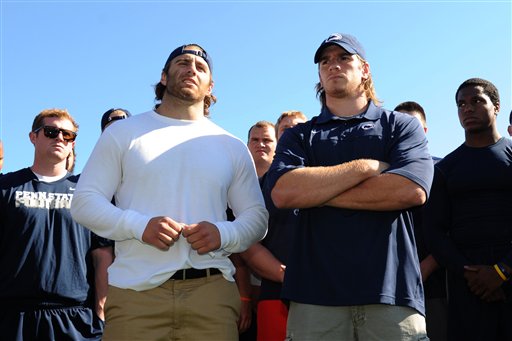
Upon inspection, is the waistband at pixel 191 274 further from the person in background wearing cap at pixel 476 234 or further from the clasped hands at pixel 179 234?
the person in background wearing cap at pixel 476 234

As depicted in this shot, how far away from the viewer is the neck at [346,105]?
13.5ft

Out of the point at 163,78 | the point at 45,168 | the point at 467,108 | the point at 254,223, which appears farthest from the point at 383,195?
the point at 45,168

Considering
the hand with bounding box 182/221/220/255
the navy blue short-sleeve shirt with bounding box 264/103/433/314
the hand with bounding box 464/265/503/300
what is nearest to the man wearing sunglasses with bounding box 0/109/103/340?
the hand with bounding box 182/221/220/255

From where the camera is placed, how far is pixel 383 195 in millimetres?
3613

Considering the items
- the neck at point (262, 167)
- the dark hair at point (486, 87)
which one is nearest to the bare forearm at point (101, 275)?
the neck at point (262, 167)

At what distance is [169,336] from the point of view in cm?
364

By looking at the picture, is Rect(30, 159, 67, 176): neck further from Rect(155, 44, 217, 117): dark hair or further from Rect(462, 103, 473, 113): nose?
Rect(462, 103, 473, 113): nose

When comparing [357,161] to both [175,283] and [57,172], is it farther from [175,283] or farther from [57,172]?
[57,172]

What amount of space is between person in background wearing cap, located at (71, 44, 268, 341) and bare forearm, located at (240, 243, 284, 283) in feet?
2.21

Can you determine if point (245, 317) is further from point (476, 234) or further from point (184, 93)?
point (476, 234)

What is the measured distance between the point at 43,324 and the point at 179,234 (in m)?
2.33

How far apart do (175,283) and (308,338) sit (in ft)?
3.01

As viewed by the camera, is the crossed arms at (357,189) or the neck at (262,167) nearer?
the crossed arms at (357,189)

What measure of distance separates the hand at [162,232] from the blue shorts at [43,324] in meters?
2.17
